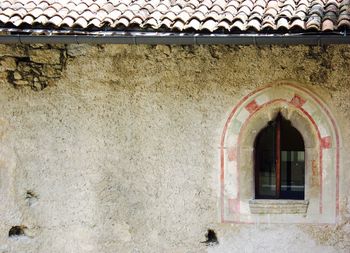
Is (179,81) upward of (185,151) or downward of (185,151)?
upward

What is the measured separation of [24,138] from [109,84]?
3.59 ft

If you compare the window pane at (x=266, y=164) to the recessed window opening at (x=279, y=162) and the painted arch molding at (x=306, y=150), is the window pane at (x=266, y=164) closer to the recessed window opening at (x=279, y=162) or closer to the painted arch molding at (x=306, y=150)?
the recessed window opening at (x=279, y=162)

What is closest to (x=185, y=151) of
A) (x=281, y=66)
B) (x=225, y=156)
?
(x=225, y=156)

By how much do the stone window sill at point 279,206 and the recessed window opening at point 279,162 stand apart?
136 millimetres

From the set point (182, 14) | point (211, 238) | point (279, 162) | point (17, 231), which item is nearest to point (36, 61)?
point (182, 14)

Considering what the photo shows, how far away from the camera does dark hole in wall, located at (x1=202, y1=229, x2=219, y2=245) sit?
7.05m

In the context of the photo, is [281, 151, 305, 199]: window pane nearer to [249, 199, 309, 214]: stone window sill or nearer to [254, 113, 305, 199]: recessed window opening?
[254, 113, 305, 199]: recessed window opening

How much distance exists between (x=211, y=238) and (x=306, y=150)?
4.44ft

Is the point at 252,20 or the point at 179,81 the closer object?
the point at 252,20

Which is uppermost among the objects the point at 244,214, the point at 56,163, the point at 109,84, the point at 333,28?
the point at 333,28

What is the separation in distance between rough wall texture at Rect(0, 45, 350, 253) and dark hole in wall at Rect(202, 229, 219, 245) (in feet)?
0.18

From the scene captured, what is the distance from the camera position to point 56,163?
284 inches

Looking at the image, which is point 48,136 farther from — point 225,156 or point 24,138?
point 225,156

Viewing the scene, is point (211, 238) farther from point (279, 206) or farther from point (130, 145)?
point (130, 145)
